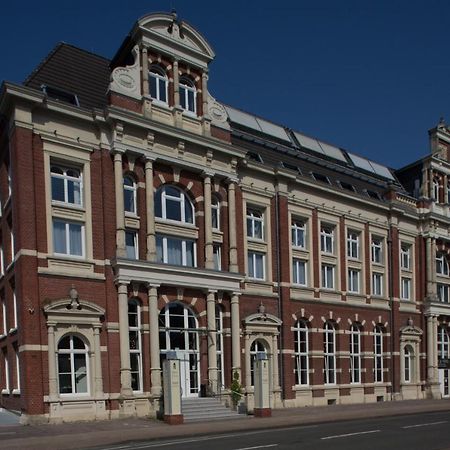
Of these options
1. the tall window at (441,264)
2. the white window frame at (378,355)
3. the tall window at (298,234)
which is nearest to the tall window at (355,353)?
the white window frame at (378,355)

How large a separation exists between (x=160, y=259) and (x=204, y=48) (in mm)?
10317

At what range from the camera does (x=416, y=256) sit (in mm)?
36875

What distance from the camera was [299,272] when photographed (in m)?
29.8

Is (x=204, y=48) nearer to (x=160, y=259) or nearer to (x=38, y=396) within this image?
(x=160, y=259)

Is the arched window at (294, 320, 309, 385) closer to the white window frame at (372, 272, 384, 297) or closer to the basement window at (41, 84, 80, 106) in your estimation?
the white window frame at (372, 272, 384, 297)

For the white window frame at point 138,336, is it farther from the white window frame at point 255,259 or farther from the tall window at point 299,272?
the tall window at point 299,272

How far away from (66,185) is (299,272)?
13.9 metres

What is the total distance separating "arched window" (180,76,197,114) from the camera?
25.0 meters

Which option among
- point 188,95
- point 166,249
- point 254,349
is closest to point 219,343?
point 254,349

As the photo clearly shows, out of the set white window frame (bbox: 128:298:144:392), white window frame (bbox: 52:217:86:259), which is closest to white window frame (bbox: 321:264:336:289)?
white window frame (bbox: 128:298:144:392)

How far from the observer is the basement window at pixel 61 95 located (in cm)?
2308

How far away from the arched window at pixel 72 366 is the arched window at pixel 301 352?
39.9 feet

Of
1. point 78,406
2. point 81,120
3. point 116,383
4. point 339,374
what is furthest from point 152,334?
point 339,374

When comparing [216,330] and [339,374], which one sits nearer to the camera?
[216,330]
